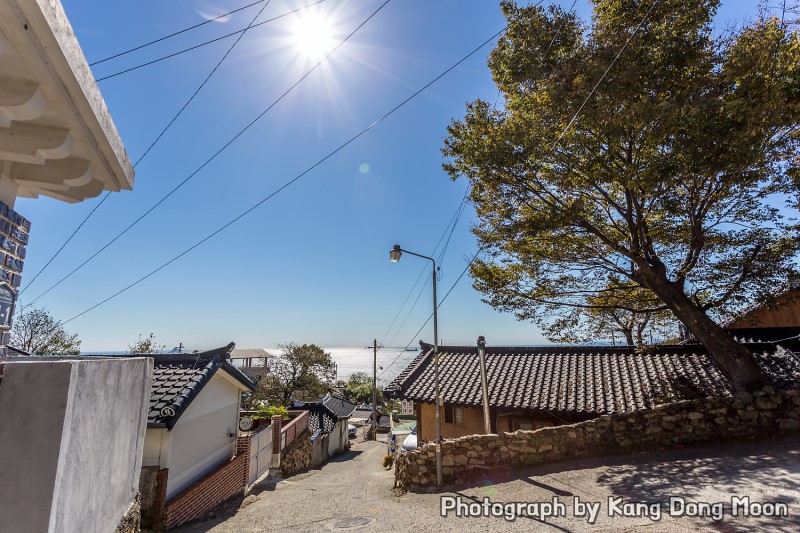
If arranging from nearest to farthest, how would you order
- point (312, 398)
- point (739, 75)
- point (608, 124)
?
point (739, 75)
point (608, 124)
point (312, 398)

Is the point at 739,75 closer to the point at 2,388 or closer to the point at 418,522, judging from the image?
the point at 418,522

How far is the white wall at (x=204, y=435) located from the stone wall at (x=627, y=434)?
621 centimetres

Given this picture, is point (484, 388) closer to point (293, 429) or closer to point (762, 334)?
point (293, 429)

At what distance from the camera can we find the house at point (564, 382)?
1185 centimetres

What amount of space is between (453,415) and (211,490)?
856 centimetres

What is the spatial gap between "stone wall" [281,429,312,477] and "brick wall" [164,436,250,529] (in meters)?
5.04

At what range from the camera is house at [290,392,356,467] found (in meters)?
25.3

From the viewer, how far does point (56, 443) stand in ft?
9.14

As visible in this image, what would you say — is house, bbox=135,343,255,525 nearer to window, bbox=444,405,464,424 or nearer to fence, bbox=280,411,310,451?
fence, bbox=280,411,310,451

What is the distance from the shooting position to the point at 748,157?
27.0 ft

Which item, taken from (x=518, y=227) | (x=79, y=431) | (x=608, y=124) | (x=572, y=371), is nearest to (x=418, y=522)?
(x=79, y=431)

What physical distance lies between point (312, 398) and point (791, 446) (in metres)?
39.8

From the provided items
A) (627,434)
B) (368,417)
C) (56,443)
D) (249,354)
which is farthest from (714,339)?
(249,354)

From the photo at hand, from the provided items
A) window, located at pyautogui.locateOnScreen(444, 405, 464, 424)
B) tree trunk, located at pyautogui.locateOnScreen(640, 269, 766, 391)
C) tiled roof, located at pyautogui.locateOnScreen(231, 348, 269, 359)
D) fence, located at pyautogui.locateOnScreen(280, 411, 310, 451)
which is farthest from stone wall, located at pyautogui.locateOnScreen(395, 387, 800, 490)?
tiled roof, located at pyautogui.locateOnScreen(231, 348, 269, 359)
